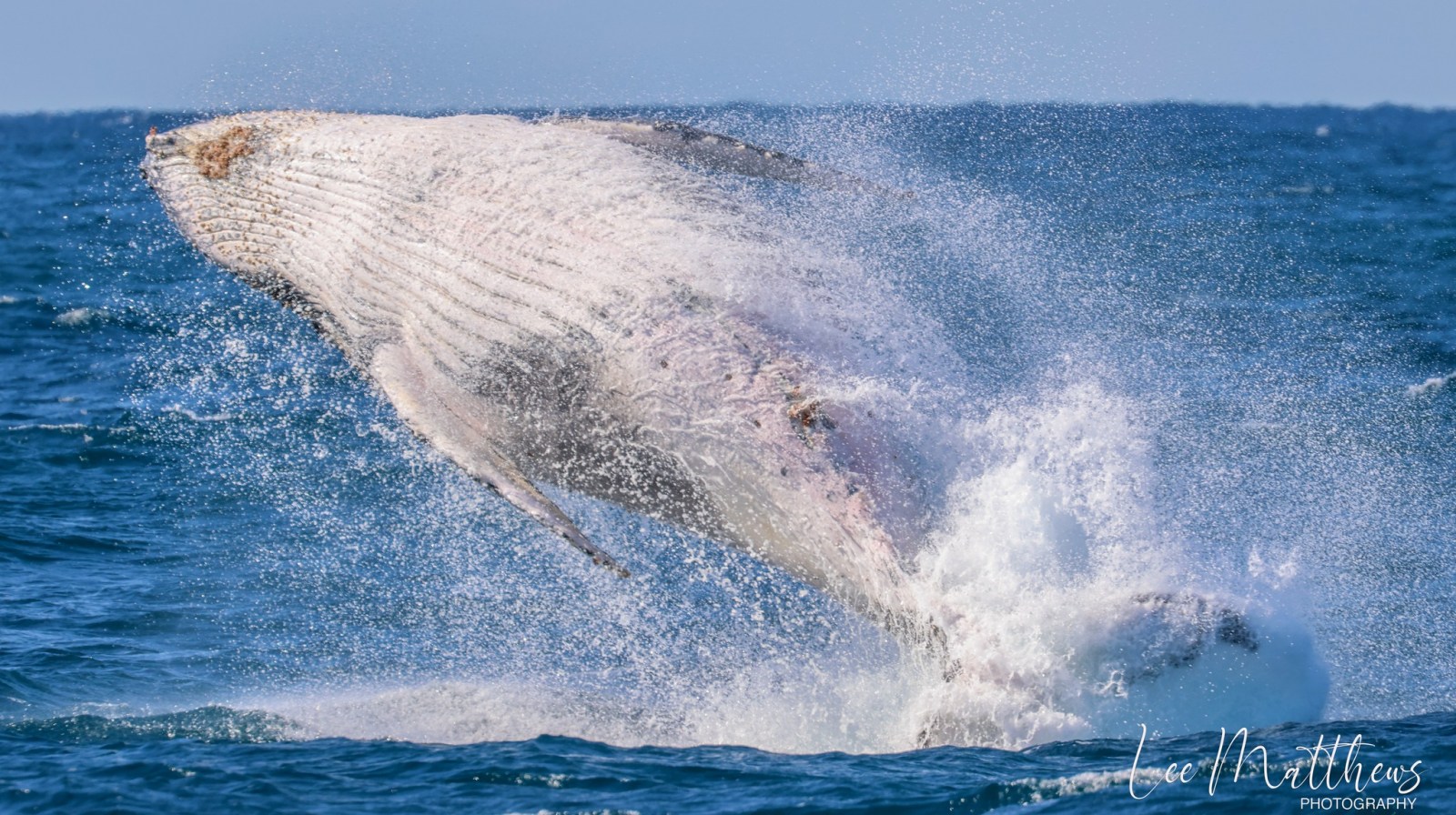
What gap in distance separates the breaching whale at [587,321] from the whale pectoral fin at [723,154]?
2 cm

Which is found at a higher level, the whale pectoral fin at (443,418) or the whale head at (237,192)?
the whale head at (237,192)

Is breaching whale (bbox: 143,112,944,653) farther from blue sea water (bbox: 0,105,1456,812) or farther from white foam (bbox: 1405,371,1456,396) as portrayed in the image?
white foam (bbox: 1405,371,1456,396)

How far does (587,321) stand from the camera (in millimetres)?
11109

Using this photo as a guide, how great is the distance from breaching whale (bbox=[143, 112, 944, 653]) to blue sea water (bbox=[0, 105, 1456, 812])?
0.93m

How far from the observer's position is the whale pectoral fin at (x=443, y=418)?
36.6 ft

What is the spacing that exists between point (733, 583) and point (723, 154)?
5072 millimetres

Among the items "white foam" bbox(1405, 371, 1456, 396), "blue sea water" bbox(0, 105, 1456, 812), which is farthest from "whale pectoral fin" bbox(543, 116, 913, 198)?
"white foam" bbox(1405, 371, 1456, 396)

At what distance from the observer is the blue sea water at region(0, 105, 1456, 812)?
10.0 metres

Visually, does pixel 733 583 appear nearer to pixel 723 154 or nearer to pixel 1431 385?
pixel 723 154

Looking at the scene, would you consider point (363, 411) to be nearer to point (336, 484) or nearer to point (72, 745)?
point (336, 484)

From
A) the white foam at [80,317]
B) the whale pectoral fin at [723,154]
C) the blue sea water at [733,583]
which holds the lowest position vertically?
the blue sea water at [733,583]

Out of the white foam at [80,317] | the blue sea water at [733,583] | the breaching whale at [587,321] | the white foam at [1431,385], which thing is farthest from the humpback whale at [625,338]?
the white foam at [80,317]

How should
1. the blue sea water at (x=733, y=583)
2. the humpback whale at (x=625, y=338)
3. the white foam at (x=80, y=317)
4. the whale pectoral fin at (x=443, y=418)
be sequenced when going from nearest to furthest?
1. the blue sea water at (x=733, y=583)
2. the humpback whale at (x=625, y=338)
3. the whale pectoral fin at (x=443, y=418)
4. the white foam at (x=80, y=317)

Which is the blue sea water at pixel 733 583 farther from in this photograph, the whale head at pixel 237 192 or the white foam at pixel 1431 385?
the whale head at pixel 237 192
